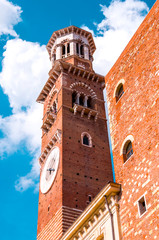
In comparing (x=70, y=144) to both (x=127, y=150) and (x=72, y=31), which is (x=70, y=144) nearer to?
(x=127, y=150)

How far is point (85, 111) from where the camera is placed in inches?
1129

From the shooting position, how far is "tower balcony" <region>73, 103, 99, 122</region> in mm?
28230

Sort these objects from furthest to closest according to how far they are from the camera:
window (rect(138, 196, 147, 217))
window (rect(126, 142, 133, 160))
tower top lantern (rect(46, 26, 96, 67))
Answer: tower top lantern (rect(46, 26, 96, 67)) < window (rect(126, 142, 133, 160)) < window (rect(138, 196, 147, 217))

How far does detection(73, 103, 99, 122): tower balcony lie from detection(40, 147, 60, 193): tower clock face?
3.44m

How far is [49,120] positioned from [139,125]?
1765 centimetres

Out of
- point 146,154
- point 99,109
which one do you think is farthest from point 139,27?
point 99,109

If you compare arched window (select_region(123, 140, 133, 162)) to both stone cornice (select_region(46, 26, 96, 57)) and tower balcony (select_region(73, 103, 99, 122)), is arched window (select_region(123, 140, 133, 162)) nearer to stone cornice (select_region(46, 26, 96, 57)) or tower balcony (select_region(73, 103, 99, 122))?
tower balcony (select_region(73, 103, 99, 122))

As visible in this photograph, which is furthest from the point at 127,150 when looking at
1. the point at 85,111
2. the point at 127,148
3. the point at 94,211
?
the point at 85,111

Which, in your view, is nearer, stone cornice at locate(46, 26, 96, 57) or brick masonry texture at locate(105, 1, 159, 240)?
brick masonry texture at locate(105, 1, 159, 240)

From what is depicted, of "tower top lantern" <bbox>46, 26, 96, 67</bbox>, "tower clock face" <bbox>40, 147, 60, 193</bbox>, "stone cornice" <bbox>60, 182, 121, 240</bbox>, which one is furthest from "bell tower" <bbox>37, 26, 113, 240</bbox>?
"stone cornice" <bbox>60, 182, 121, 240</bbox>

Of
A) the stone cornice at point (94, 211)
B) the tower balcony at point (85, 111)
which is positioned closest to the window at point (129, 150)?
the stone cornice at point (94, 211)

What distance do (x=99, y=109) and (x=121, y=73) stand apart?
50.2 ft

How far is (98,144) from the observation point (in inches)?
1077

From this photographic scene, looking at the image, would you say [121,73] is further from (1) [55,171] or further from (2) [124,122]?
(1) [55,171]
